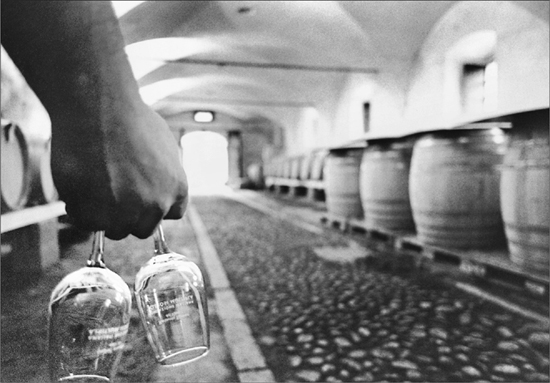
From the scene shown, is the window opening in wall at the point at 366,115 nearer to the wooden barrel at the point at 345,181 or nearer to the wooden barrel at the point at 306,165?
the wooden barrel at the point at 306,165

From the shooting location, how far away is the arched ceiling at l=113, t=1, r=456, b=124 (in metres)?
1.30

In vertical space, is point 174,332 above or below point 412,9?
below

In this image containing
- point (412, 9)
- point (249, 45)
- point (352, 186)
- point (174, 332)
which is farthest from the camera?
point (249, 45)

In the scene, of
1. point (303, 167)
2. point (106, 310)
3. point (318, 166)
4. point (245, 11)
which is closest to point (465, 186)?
point (245, 11)

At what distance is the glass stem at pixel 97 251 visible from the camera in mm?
655

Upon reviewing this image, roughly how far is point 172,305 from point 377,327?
1553 mm

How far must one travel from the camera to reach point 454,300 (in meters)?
2.54

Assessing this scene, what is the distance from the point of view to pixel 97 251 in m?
0.68

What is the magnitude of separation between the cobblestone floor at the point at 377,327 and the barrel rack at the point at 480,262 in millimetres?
266

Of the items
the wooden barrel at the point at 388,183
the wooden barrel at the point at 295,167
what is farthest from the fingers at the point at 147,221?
the wooden barrel at the point at 295,167

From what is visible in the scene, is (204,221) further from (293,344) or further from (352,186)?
(293,344)

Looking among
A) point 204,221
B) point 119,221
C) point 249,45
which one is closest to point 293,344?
point 119,221

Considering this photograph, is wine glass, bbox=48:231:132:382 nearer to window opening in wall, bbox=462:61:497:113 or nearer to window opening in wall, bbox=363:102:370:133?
window opening in wall, bbox=462:61:497:113

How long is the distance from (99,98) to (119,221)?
163 mm
